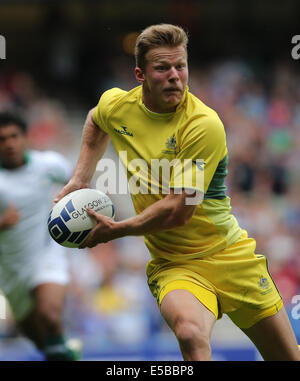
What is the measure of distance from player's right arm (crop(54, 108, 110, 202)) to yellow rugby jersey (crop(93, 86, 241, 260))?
34 cm

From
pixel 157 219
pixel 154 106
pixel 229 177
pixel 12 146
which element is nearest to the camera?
pixel 157 219

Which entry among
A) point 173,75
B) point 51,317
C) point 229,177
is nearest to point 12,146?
point 51,317

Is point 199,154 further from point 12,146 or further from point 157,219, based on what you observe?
point 12,146

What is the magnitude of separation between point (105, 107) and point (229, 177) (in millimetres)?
6915

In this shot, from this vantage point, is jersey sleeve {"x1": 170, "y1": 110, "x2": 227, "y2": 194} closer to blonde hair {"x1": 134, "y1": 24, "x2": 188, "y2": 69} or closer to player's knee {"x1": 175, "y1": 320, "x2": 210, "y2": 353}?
blonde hair {"x1": 134, "y1": 24, "x2": 188, "y2": 69}

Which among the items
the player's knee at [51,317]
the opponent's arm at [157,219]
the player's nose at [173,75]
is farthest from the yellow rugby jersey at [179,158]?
the player's knee at [51,317]

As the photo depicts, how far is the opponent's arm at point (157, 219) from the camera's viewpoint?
5.04 meters

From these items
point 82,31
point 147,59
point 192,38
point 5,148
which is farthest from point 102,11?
point 147,59

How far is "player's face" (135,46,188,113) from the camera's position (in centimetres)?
511

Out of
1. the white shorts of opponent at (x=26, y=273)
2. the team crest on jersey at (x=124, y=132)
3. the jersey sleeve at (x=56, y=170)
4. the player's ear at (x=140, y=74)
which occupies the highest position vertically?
the player's ear at (x=140, y=74)

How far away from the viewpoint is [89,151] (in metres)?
5.91

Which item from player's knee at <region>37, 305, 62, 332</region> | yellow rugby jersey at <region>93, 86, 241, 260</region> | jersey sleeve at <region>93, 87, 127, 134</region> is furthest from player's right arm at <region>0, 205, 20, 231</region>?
yellow rugby jersey at <region>93, 86, 241, 260</region>

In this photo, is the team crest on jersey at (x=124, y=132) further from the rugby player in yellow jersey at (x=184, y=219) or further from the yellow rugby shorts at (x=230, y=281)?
the yellow rugby shorts at (x=230, y=281)
